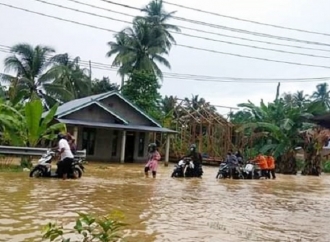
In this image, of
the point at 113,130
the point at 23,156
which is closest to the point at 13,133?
the point at 23,156

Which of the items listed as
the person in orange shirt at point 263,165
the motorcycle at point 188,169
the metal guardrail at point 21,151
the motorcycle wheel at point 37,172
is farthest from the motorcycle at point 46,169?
the person in orange shirt at point 263,165

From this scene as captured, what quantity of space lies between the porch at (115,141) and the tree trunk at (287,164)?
7.91 m

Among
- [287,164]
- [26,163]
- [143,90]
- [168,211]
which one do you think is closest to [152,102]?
[143,90]

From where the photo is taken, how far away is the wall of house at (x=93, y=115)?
32562mm

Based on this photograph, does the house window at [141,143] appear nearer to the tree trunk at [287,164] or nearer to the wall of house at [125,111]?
the wall of house at [125,111]

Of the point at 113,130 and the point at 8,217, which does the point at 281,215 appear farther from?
the point at 113,130

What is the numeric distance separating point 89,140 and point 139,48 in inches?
624

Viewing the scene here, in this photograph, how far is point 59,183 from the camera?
49.0 feet

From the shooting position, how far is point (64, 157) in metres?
16.1

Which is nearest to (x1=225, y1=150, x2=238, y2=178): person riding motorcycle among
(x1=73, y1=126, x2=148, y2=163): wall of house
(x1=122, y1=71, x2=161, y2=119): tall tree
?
(x1=73, y1=126, x2=148, y2=163): wall of house

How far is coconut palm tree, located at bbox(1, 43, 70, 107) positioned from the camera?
39562 mm

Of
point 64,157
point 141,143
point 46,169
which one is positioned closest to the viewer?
point 64,157

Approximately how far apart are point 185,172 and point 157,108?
23621 millimetres

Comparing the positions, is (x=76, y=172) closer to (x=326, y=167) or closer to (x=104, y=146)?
(x=104, y=146)
